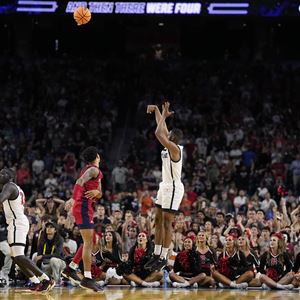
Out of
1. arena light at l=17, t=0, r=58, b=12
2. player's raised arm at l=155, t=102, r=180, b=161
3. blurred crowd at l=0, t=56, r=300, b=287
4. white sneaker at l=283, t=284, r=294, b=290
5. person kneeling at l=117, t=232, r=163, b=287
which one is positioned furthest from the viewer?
arena light at l=17, t=0, r=58, b=12

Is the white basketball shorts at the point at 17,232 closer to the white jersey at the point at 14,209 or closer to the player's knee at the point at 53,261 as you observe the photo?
the white jersey at the point at 14,209

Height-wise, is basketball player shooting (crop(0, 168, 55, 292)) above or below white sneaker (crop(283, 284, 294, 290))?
above

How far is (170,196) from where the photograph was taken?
12992 mm

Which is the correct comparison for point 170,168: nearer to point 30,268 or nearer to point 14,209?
point 14,209

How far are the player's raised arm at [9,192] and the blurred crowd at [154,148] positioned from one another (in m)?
3.18

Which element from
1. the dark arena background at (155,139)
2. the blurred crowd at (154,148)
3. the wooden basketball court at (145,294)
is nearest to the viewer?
the wooden basketball court at (145,294)

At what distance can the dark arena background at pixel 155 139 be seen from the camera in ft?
53.4

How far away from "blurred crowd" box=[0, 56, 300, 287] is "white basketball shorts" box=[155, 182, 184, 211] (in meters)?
3.41

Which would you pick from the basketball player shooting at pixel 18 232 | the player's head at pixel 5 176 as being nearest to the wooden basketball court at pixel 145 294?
the basketball player shooting at pixel 18 232

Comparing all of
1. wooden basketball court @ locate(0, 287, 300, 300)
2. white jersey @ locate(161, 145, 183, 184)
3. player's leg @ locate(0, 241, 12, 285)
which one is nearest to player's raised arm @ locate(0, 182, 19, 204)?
wooden basketball court @ locate(0, 287, 300, 300)

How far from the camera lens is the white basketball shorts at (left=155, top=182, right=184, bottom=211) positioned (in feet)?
42.7

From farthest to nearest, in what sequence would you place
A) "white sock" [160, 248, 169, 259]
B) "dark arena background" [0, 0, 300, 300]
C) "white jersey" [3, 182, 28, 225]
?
1. "dark arena background" [0, 0, 300, 300]
2. "white jersey" [3, 182, 28, 225]
3. "white sock" [160, 248, 169, 259]

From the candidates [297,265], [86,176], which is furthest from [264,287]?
[86,176]

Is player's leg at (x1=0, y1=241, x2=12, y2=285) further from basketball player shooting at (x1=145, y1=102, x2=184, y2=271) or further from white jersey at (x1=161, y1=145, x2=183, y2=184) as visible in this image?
white jersey at (x1=161, y1=145, x2=183, y2=184)
